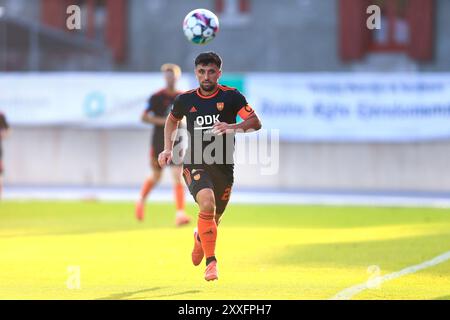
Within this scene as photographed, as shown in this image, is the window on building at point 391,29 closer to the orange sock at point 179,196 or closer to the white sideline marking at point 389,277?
the orange sock at point 179,196

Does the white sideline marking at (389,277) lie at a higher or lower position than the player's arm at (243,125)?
lower

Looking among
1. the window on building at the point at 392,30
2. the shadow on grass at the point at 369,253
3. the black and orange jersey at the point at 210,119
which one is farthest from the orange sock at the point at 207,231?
the window on building at the point at 392,30

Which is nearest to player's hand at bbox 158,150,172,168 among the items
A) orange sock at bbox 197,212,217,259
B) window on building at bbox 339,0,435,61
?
orange sock at bbox 197,212,217,259

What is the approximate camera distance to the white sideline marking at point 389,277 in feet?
32.7

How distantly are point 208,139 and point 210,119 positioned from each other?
19cm

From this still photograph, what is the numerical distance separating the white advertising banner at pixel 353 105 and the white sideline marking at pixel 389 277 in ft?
36.9

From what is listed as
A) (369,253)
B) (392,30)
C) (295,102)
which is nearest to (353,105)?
(295,102)

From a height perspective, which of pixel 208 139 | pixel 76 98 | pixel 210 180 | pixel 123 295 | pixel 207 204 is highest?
pixel 76 98

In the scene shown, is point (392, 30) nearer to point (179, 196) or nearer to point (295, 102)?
point (295, 102)

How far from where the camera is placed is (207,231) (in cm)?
1090

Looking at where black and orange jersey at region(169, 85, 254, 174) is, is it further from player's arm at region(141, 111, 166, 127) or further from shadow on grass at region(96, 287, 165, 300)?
player's arm at region(141, 111, 166, 127)

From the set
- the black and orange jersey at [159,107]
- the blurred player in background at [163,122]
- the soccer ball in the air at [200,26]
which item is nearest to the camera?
the soccer ball in the air at [200,26]
